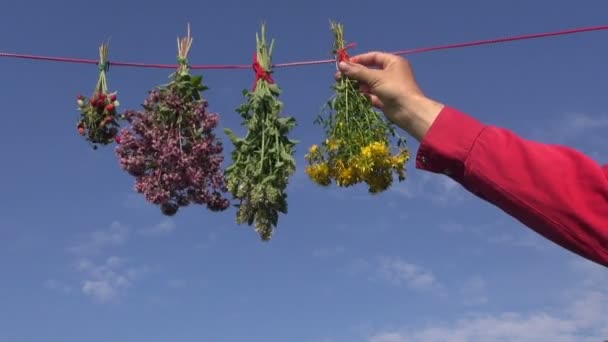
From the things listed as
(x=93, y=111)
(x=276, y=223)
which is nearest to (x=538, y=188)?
(x=276, y=223)

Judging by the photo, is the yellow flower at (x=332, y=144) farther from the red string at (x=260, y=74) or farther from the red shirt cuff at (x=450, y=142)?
the red shirt cuff at (x=450, y=142)

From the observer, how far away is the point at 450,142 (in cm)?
161

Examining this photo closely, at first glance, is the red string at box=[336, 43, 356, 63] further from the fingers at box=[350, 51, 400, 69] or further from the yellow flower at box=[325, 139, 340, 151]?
the fingers at box=[350, 51, 400, 69]

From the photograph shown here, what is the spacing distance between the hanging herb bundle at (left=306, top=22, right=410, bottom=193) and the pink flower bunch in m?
0.54

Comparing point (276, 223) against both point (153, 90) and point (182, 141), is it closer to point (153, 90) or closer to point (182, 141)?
point (182, 141)

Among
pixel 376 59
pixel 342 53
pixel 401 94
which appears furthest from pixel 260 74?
pixel 401 94

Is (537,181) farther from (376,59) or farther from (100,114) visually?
(100,114)

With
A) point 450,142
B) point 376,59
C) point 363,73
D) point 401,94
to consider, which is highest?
point 376,59

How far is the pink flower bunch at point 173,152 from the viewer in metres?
3.81

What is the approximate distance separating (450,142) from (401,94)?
0.23 metres

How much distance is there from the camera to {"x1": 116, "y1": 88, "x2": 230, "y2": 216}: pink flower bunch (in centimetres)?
381

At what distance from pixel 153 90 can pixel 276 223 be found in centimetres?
104

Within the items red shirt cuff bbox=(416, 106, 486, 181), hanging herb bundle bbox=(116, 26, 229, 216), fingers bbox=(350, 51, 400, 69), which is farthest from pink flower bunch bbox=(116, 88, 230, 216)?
red shirt cuff bbox=(416, 106, 486, 181)

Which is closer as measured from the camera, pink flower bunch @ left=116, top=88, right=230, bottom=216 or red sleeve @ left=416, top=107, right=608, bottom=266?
red sleeve @ left=416, top=107, right=608, bottom=266
